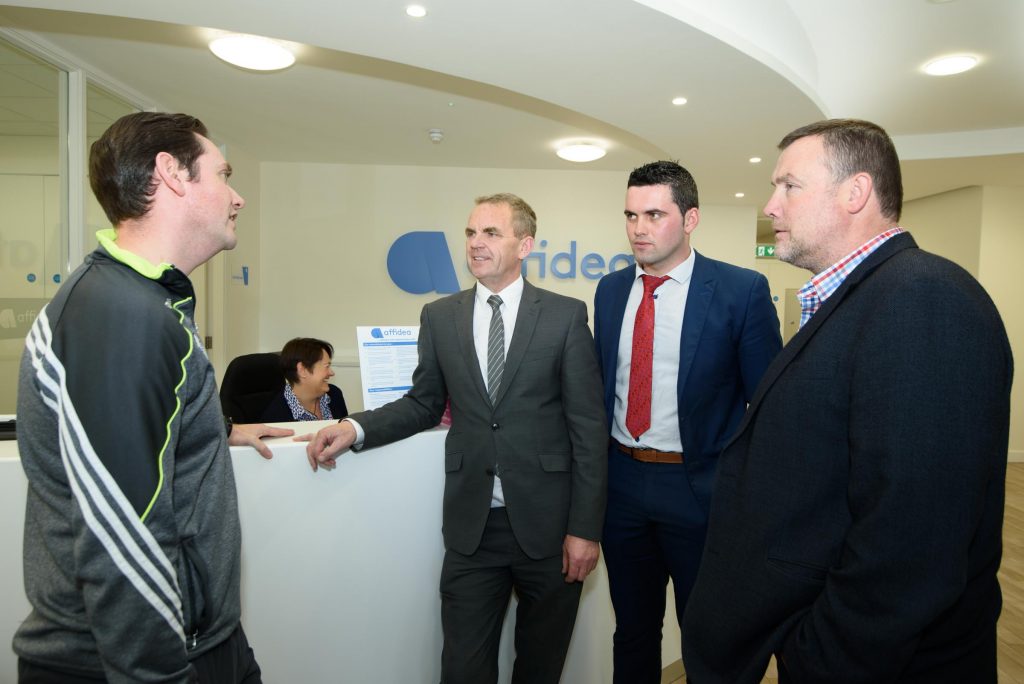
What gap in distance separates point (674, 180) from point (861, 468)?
1.30 meters

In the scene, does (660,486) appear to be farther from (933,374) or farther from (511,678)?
(933,374)

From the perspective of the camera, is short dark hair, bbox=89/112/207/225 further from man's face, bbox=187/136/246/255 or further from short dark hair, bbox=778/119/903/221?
short dark hair, bbox=778/119/903/221

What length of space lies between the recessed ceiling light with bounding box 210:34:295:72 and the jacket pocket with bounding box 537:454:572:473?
3.47 meters

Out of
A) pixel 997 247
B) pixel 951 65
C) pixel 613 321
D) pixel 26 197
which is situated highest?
pixel 951 65

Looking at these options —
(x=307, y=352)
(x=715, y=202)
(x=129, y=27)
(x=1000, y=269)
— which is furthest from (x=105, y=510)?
(x=1000, y=269)

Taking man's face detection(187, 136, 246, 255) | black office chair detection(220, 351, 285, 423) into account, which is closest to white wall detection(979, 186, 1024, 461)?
black office chair detection(220, 351, 285, 423)

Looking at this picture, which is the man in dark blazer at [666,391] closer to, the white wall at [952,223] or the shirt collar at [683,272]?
the shirt collar at [683,272]

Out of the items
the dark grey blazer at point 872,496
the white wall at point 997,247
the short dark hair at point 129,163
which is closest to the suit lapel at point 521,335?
the dark grey blazer at point 872,496

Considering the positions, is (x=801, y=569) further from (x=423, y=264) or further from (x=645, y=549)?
(x=423, y=264)

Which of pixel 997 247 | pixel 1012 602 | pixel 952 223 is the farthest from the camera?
pixel 952 223

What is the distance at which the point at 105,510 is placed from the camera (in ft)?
3.06

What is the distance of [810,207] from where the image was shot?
122cm

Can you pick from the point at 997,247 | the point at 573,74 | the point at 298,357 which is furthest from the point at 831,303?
the point at 997,247

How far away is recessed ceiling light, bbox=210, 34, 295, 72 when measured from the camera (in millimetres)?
3879
